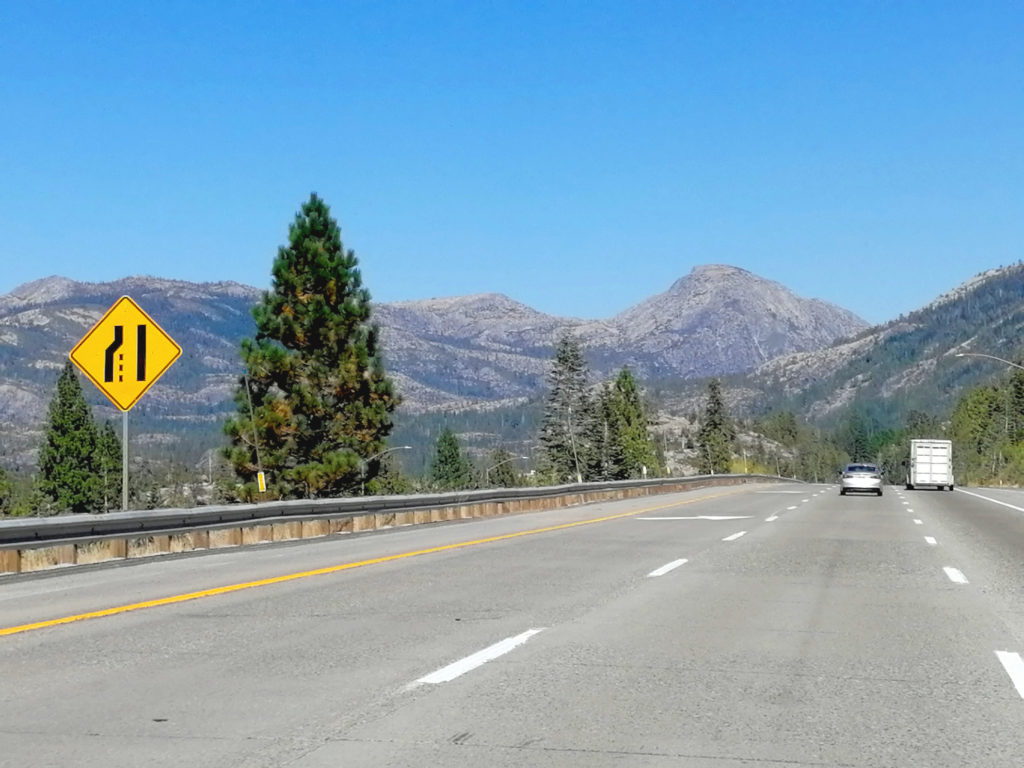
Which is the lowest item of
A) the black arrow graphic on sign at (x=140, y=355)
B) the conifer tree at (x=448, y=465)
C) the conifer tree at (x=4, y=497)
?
the conifer tree at (x=4, y=497)

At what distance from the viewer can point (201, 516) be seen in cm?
1953

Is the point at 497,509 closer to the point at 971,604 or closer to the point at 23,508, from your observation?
the point at 971,604

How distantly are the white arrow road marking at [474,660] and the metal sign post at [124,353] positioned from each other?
12.6 metres

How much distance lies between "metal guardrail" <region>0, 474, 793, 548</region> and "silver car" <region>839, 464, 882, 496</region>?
80.8 feet

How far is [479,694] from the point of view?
773cm

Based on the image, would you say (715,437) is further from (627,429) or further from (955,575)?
(955,575)

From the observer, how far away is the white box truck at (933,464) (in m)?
69.3

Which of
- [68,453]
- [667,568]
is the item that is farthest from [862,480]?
[68,453]

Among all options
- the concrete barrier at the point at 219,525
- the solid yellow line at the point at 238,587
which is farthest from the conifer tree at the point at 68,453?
the solid yellow line at the point at 238,587

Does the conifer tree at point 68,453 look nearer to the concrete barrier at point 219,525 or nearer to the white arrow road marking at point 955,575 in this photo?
the concrete barrier at point 219,525

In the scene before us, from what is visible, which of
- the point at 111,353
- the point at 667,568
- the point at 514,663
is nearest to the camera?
the point at 514,663

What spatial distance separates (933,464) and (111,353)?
56.6m

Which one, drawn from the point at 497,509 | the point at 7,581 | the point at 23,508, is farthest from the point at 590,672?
the point at 23,508

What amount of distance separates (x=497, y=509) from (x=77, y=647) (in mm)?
24121
